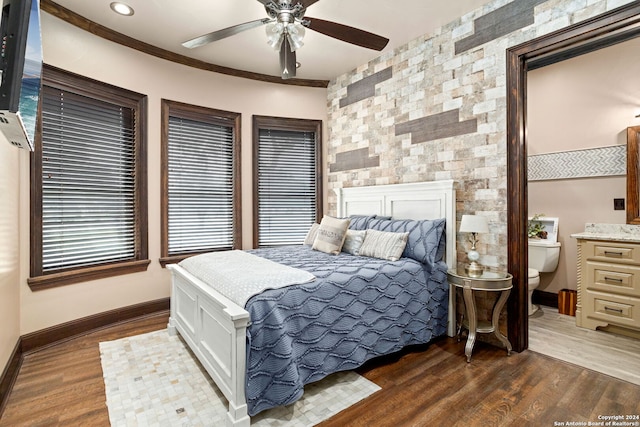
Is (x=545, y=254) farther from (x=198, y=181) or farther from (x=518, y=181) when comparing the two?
(x=198, y=181)

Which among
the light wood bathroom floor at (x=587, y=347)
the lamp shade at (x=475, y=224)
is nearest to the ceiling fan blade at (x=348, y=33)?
the lamp shade at (x=475, y=224)

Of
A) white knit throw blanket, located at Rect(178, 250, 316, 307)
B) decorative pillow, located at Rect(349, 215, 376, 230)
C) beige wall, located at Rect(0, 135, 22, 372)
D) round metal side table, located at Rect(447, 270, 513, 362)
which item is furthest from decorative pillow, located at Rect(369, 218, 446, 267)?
beige wall, located at Rect(0, 135, 22, 372)

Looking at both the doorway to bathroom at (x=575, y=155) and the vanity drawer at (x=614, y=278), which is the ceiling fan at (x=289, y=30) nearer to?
the doorway to bathroom at (x=575, y=155)

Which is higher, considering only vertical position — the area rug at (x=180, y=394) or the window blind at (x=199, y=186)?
the window blind at (x=199, y=186)

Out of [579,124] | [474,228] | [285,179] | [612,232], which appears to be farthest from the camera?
[285,179]

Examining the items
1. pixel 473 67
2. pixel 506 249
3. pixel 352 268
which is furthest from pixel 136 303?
pixel 473 67

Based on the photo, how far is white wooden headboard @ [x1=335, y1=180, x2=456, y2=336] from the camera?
291cm

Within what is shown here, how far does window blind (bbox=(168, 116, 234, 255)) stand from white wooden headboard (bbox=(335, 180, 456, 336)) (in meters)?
1.51

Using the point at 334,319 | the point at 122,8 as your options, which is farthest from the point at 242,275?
the point at 122,8

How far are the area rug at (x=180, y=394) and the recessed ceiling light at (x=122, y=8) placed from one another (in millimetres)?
2905

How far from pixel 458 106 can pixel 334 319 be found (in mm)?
2245

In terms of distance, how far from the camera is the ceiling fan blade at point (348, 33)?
2.31m

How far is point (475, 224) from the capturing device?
254 centimetres

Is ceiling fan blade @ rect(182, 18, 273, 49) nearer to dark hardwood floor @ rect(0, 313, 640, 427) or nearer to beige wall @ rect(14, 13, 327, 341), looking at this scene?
beige wall @ rect(14, 13, 327, 341)
